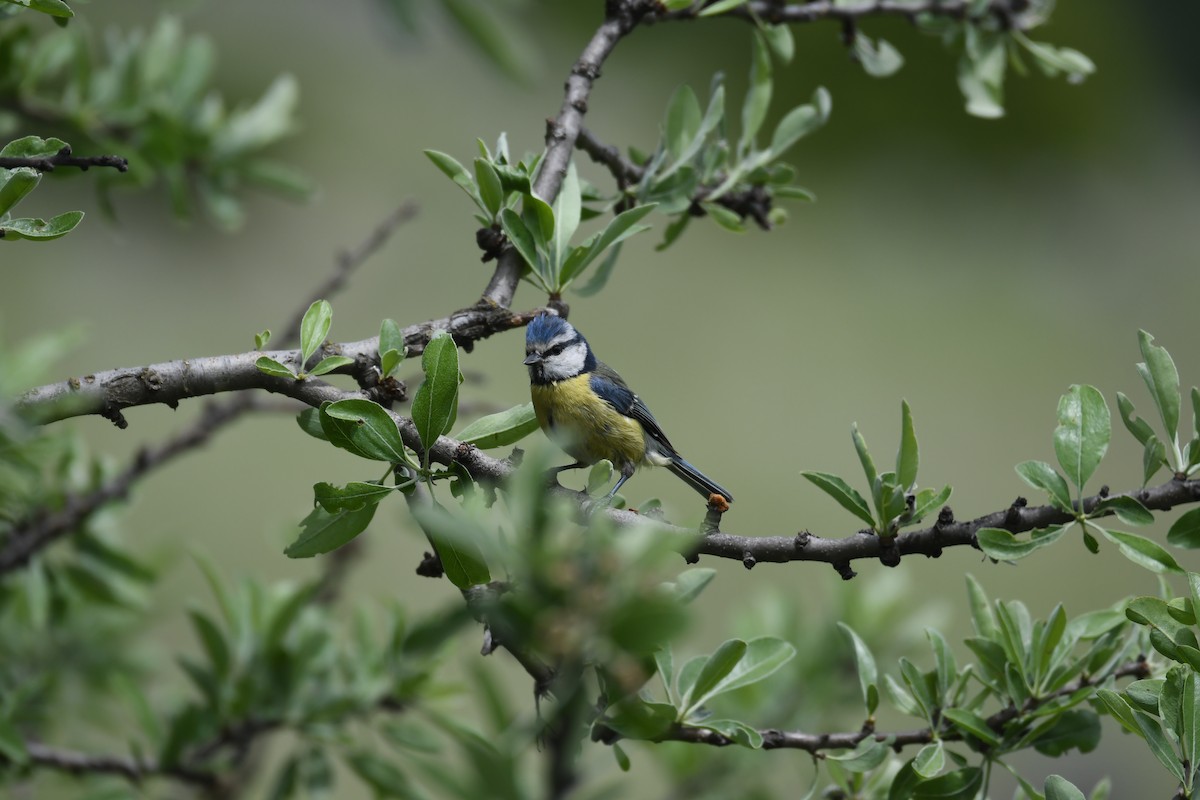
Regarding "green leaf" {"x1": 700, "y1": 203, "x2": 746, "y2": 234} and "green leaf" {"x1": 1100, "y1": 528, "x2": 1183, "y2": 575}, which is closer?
"green leaf" {"x1": 1100, "y1": 528, "x2": 1183, "y2": 575}

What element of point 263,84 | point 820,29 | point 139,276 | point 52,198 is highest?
point 820,29

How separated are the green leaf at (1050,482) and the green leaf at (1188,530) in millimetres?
87

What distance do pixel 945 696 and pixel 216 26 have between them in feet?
12.2

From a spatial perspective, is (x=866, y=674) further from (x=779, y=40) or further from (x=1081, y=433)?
(x=779, y=40)

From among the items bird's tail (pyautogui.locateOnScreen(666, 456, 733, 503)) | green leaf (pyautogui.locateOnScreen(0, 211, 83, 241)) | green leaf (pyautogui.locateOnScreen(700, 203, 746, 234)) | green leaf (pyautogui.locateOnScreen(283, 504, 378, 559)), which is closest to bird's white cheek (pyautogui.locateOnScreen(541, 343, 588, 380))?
bird's tail (pyautogui.locateOnScreen(666, 456, 733, 503))

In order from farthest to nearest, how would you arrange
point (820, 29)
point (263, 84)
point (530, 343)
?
point (820, 29) < point (263, 84) < point (530, 343)

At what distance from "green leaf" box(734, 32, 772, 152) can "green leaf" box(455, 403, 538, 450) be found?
0.54m

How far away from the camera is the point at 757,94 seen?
129 centimetres

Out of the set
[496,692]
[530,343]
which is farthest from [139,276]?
[496,692]

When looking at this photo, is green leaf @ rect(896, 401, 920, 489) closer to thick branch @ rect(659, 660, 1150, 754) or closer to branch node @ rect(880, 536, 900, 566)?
branch node @ rect(880, 536, 900, 566)

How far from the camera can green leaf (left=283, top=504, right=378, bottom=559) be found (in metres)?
0.85

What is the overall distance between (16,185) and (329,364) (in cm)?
28

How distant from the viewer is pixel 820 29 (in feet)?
13.1

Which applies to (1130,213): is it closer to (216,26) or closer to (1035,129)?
(1035,129)
